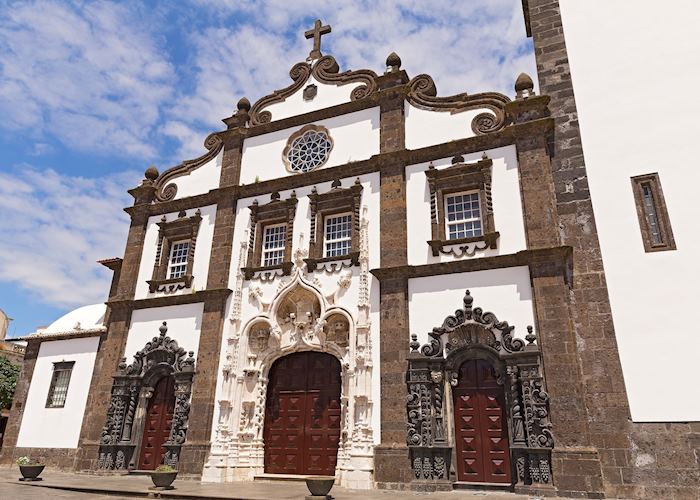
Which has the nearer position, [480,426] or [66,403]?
[480,426]

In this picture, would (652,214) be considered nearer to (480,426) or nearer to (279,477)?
(480,426)

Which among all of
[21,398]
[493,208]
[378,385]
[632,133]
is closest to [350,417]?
[378,385]

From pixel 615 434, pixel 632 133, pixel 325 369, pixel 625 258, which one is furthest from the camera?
pixel 325 369

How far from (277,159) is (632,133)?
1126 cm

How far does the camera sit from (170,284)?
60.1ft

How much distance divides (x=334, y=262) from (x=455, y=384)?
520cm

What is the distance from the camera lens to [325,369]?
51.3ft

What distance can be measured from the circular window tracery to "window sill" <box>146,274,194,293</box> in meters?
5.29

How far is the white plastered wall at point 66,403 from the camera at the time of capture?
1822 centimetres

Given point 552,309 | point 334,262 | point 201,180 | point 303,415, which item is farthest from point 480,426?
point 201,180

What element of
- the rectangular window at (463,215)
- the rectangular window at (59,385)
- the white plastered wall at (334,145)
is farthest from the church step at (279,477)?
the white plastered wall at (334,145)

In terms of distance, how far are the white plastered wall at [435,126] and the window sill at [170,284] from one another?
28.7 ft

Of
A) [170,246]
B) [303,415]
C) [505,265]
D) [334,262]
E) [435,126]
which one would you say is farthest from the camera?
[170,246]

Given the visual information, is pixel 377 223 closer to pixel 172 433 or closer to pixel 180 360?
pixel 180 360
